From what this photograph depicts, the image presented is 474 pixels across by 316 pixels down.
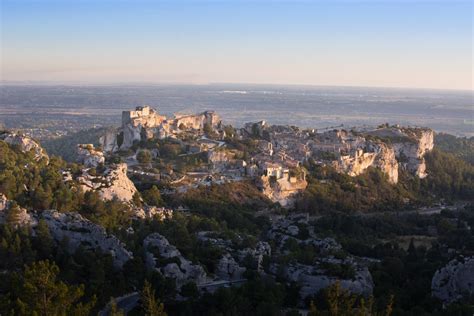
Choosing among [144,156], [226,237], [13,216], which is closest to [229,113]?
[144,156]

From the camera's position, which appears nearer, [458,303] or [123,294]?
[458,303]

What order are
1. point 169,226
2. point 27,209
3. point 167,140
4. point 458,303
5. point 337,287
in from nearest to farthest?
point 337,287 < point 458,303 < point 27,209 < point 169,226 < point 167,140

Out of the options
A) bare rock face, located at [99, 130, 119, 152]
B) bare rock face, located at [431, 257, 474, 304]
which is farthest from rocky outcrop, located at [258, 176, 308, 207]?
bare rock face, located at [431, 257, 474, 304]

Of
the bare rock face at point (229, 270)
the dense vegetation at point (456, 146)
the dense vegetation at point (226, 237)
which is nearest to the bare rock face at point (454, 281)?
the dense vegetation at point (226, 237)

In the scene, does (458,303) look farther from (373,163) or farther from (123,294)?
(373,163)

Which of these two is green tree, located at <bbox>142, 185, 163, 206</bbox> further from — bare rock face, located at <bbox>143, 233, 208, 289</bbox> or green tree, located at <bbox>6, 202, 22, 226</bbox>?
green tree, located at <bbox>6, 202, 22, 226</bbox>

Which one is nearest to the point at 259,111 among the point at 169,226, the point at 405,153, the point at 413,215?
the point at 405,153

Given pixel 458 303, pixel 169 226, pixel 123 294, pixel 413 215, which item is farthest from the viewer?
pixel 413 215
